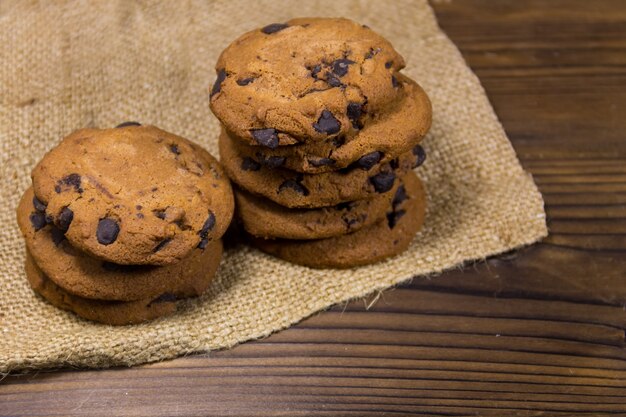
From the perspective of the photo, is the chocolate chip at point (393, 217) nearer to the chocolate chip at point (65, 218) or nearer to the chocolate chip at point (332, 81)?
the chocolate chip at point (332, 81)

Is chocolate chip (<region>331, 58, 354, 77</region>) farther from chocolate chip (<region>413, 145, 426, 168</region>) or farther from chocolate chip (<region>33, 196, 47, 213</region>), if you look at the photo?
chocolate chip (<region>33, 196, 47, 213</region>)

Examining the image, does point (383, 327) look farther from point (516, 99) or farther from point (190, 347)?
point (516, 99)

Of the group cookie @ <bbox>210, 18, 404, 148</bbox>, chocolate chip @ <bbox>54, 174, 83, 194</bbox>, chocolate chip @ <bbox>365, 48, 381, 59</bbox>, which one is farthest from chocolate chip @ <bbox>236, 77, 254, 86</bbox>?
chocolate chip @ <bbox>54, 174, 83, 194</bbox>

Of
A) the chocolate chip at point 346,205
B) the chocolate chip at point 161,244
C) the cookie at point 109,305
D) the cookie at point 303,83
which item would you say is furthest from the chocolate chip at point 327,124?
the cookie at point 109,305

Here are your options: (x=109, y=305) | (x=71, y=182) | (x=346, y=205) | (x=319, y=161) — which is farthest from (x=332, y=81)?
(x=109, y=305)

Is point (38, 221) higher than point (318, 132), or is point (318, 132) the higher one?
point (318, 132)

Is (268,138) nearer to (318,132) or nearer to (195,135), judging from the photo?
(318,132)
